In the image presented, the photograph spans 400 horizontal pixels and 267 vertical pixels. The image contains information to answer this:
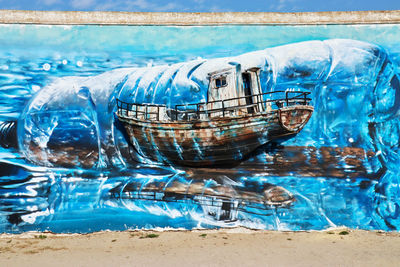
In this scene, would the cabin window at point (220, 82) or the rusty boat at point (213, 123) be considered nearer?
the rusty boat at point (213, 123)

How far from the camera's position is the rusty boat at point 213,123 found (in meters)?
9.44

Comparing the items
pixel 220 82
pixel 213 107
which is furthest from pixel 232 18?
pixel 213 107

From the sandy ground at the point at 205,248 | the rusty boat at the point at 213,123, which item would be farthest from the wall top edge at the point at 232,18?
the sandy ground at the point at 205,248

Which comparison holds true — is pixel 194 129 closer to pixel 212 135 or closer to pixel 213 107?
pixel 212 135

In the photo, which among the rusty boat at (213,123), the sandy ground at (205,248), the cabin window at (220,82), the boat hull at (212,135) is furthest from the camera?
the cabin window at (220,82)

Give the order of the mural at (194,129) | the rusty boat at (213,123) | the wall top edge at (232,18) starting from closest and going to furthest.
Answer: the rusty boat at (213,123) < the mural at (194,129) < the wall top edge at (232,18)

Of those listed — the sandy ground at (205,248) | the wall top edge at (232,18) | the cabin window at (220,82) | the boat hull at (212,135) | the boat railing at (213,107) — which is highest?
the wall top edge at (232,18)

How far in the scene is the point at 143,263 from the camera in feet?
25.0

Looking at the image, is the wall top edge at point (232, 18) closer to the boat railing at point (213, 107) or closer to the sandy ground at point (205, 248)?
the boat railing at point (213, 107)

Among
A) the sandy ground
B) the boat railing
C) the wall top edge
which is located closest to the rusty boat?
the boat railing

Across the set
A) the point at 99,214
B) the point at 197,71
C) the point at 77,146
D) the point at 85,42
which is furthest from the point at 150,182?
the point at 85,42

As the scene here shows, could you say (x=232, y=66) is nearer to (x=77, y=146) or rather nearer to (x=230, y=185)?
(x=230, y=185)

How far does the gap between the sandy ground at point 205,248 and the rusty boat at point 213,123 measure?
76.4 inches

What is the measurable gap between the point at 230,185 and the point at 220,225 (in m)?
1.01
